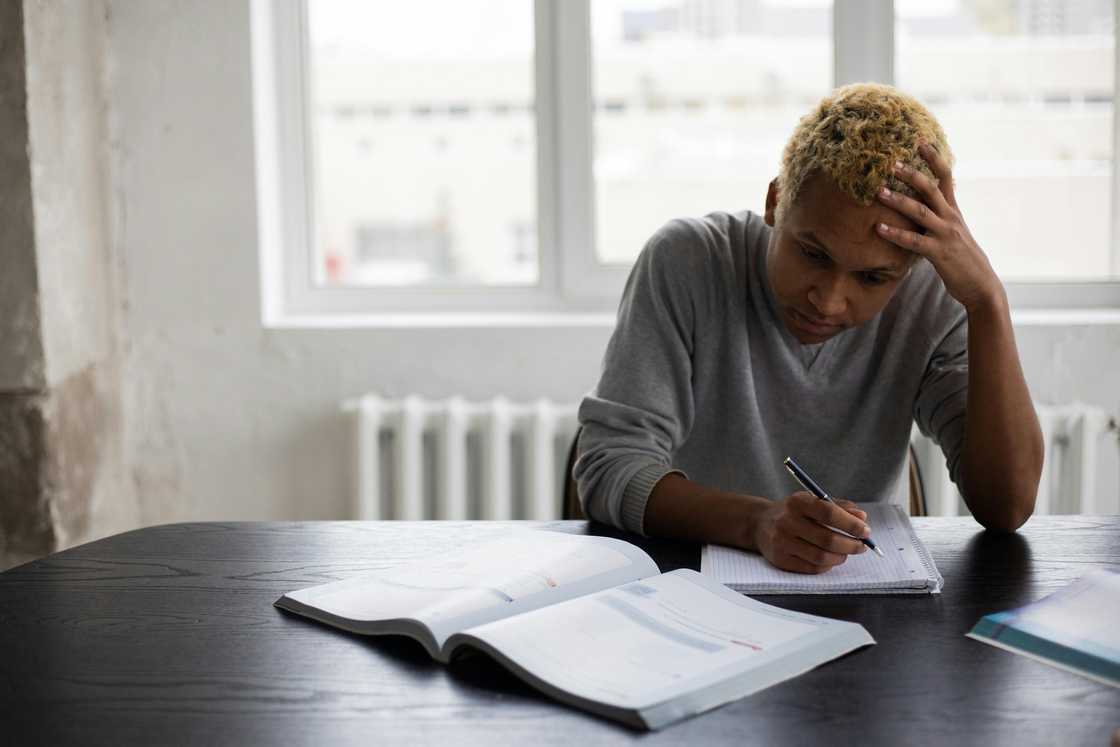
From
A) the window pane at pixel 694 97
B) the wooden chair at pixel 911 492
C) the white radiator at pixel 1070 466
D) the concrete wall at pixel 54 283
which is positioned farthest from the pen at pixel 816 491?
the concrete wall at pixel 54 283

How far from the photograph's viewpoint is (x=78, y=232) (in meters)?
2.38

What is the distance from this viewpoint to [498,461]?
248 cm

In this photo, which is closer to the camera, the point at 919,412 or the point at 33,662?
the point at 33,662

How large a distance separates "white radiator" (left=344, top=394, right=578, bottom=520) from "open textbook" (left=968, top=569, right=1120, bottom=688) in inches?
57.7

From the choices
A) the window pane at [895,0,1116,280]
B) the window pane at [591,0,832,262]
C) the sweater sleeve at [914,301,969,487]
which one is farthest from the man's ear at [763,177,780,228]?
the window pane at [895,0,1116,280]

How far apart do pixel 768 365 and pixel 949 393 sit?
249 millimetres

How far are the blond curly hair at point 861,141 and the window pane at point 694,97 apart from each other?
1249 millimetres

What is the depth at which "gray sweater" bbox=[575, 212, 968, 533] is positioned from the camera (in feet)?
5.22

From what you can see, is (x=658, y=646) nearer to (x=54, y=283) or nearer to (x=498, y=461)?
(x=498, y=461)

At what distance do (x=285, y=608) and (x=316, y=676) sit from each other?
0.18 meters

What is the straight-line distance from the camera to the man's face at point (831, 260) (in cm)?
132

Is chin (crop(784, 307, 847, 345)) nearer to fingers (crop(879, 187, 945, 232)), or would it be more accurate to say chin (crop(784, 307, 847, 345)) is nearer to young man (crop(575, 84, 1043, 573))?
young man (crop(575, 84, 1043, 573))

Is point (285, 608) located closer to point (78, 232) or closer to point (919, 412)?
point (919, 412)

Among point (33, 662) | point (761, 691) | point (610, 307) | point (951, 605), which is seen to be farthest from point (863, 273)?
point (610, 307)
